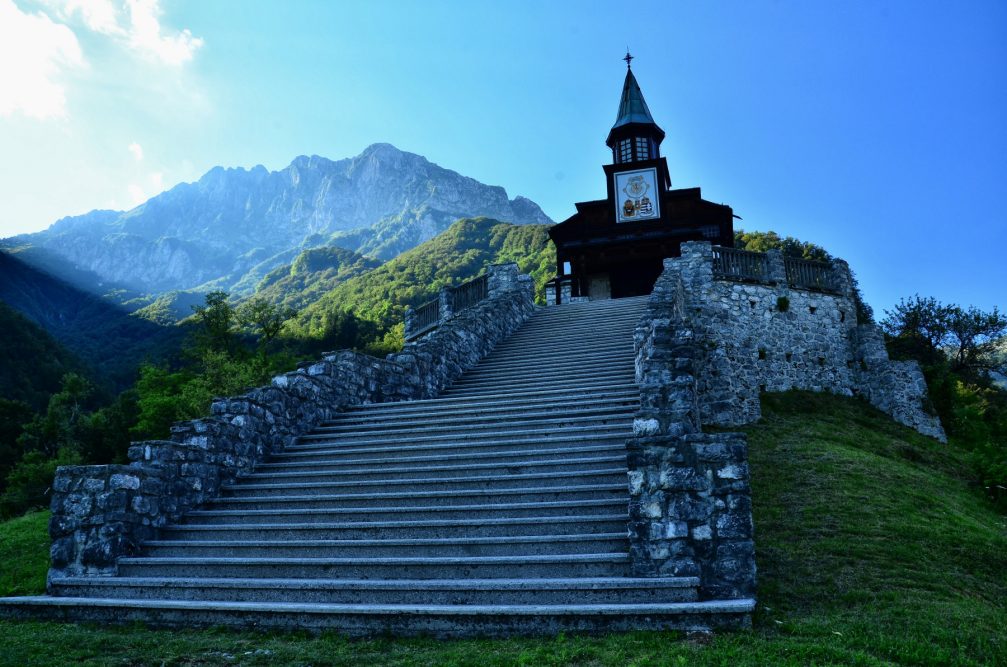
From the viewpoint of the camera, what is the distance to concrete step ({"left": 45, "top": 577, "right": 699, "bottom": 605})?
5.84 meters

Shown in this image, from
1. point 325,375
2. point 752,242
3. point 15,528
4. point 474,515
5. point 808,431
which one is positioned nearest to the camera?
point 474,515

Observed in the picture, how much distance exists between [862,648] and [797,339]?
627 inches

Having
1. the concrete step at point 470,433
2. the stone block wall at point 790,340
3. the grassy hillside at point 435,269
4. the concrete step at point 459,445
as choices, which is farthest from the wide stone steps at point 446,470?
the grassy hillside at point 435,269

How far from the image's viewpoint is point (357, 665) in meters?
4.96

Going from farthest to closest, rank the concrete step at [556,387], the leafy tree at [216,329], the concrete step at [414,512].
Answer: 1. the leafy tree at [216,329]
2. the concrete step at [556,387]
3. the concrete step at [414,512]

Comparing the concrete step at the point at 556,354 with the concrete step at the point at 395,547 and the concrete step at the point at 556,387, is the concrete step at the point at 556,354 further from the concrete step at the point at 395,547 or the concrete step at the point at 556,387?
the concrete step at the point at 395,547

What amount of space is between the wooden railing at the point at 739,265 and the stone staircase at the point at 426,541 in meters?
9.35

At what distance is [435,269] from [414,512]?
5991 cm

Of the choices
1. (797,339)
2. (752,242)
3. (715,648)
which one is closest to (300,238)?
(752,242)

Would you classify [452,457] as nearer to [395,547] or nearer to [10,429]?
[395,547]

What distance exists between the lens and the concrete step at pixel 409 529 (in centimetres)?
698

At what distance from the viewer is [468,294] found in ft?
71.4

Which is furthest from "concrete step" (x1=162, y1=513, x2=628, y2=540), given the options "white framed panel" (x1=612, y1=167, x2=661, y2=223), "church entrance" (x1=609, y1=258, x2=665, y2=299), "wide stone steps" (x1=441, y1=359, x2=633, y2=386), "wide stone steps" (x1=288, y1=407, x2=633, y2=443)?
"white framed panel" (x1=612, y1=167, x2=661, y2=223)

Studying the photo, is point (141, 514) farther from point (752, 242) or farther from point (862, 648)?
point (752, 242)
